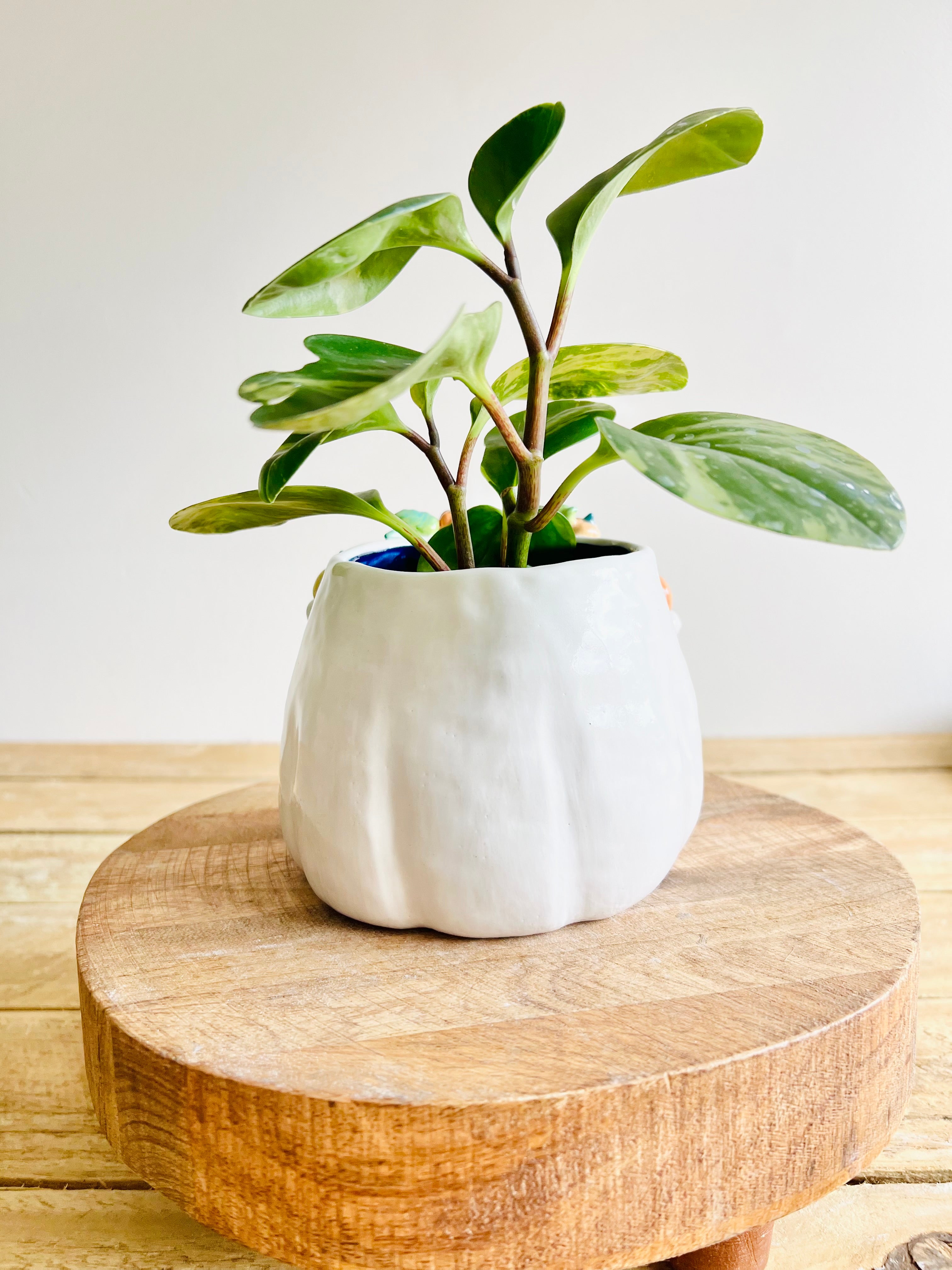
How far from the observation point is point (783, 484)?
442 mm

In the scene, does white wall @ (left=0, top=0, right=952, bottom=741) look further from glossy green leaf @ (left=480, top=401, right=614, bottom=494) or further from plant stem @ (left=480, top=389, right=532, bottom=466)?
plant stem @ (left=480, top=389, right=532, bottom=466)

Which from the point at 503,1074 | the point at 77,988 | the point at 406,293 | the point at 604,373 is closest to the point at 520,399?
the point at 604,373

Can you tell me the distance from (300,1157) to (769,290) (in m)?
1.27

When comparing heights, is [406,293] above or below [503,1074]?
above

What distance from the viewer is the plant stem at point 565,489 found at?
20.9 inches

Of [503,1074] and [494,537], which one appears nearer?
[503,1074]

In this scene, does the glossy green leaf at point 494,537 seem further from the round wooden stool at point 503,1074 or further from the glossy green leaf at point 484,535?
the round wooden stool at point 503,1074

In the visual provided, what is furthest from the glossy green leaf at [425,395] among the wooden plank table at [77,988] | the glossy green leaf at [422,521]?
the wooden plank table at [77,988]

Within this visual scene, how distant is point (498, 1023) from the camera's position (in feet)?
1.56

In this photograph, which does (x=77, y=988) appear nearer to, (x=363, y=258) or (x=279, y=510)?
(x=279, y=510)

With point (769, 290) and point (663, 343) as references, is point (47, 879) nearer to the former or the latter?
point (663, 343)

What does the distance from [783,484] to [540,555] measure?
0.20 meters

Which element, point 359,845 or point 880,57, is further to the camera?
point 880,57

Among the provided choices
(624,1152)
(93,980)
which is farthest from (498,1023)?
(93,980)
